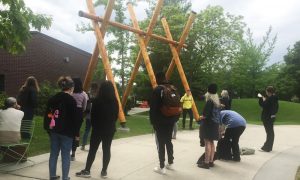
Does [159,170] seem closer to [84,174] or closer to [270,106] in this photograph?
[84,174]

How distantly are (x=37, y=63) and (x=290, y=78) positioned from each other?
42875mm

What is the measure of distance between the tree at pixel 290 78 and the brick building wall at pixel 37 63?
36.9 m

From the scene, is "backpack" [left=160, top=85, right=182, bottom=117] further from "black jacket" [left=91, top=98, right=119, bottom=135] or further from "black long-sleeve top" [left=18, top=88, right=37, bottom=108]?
"black long-sleeve top" [left=18, top=88, right=37, bottom=108]

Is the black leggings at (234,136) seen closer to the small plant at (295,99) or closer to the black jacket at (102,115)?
the black jacket at (102,115)

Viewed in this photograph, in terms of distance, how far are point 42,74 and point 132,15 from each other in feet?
36.9

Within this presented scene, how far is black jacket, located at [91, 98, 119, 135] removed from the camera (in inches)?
247

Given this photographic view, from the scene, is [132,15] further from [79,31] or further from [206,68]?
[206,68]

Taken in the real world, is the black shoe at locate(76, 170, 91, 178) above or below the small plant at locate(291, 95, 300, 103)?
below

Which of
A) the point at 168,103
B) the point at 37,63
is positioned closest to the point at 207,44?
the point at 37,63

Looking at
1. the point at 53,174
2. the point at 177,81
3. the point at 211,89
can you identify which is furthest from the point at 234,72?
the point at 53,174

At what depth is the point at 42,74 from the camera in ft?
77.0

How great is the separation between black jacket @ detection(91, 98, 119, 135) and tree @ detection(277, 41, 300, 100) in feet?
168

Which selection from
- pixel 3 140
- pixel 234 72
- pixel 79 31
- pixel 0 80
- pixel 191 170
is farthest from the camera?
pixel 234 72

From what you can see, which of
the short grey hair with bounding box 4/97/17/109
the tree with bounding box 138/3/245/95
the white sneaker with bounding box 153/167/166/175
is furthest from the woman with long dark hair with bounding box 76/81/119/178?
the tree with bounding box 138/3/245/95
